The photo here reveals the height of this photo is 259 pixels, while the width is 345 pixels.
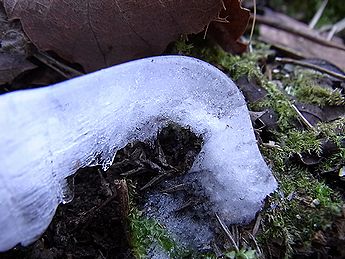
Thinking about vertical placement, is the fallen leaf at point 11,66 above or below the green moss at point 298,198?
above

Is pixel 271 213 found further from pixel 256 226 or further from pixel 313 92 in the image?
pixel 313 92

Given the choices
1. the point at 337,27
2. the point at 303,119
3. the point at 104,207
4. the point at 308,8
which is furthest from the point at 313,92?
the point at 308,8

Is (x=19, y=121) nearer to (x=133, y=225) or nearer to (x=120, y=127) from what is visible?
(x=120, y=127)

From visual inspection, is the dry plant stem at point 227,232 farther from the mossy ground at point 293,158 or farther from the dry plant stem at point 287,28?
the dry plant stem at point 287,28

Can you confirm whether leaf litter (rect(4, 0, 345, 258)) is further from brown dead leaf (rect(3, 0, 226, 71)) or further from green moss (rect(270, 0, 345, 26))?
green moss (rect(270, 0, 345, 26))

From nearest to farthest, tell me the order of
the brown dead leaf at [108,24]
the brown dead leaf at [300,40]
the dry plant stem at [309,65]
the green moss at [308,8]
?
the brown dead leaf at [108,24] < the dry plant stem at [309,65] < the brown dead leaf at [300,40] < the green moss at [308,8]

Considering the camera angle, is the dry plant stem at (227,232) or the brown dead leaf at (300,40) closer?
the dry plant stem at (227,232)

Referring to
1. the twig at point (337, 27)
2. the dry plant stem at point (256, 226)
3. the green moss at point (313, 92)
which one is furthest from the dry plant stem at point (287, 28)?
the dry plant stem at point (256, 226)
